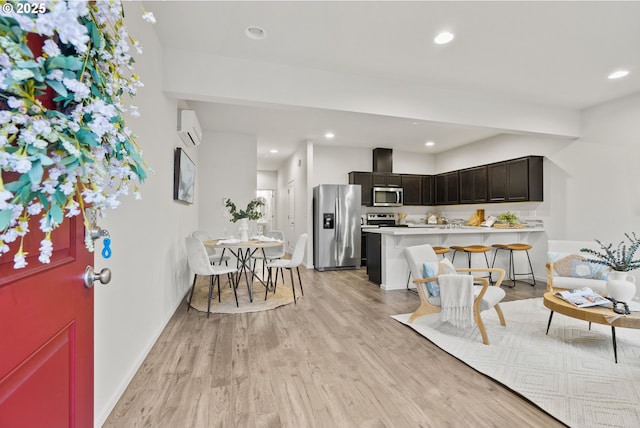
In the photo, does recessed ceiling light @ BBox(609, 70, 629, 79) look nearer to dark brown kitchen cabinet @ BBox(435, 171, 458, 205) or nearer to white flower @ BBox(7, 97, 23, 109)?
dark brown kitchen cabinet @ BBox(435, 171, 458, 205)

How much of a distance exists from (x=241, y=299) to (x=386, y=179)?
4.46 meters

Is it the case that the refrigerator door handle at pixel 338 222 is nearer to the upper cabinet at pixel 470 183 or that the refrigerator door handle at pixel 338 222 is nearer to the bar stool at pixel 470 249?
the upper cabinet at pixel 470 183

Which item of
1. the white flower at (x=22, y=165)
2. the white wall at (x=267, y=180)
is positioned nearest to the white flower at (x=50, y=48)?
the white flower at (x=22, y=165)

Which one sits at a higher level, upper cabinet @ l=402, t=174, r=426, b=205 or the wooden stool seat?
upper cabinet @ l=402, t=174, r=426, b=205

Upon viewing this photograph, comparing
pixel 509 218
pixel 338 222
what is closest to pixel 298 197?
pixel 338 222

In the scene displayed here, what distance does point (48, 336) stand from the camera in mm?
798

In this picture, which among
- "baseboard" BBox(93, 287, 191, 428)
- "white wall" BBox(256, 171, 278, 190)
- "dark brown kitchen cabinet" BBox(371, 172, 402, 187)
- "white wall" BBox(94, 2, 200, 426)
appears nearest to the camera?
"baseboard" BBox(93, 287, 191, 428)

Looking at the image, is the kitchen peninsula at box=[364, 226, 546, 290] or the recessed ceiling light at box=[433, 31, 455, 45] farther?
the kitchen peninsula at box=[364, 226, 546, 290]

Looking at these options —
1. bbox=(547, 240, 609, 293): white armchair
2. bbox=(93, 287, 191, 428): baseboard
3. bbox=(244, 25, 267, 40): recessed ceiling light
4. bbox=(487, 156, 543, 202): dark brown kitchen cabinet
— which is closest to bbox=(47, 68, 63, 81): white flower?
bbox=(93, 287, 191, 428): baseboard

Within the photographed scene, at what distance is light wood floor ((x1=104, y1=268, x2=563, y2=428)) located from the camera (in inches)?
67.4

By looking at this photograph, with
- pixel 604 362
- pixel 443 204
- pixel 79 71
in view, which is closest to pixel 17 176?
pixel 79 71

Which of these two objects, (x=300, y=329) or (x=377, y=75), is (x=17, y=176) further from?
(x=377, y=75)


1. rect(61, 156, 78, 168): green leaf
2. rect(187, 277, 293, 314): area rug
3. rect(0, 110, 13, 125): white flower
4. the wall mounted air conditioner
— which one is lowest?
rect(187, 277, 293, 314): area rug

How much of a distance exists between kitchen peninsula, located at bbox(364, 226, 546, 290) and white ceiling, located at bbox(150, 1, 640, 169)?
6.31ft
